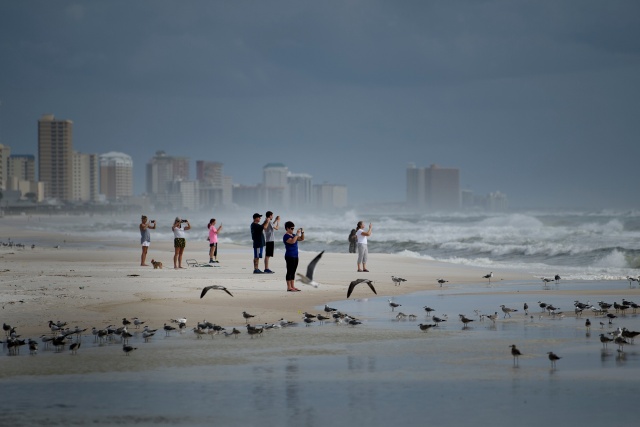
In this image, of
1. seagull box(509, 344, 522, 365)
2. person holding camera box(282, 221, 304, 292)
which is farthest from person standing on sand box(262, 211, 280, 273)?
seagull box(509, 344, 522, 365)

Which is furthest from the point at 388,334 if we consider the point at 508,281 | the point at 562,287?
the point at 508,281

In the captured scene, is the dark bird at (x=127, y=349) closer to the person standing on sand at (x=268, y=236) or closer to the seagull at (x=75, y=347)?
the seagull at (x=75, y=347)

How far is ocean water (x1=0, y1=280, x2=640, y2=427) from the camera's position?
8.23 meters

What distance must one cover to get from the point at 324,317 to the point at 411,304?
3550 mm

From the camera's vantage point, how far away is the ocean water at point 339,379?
8.23m

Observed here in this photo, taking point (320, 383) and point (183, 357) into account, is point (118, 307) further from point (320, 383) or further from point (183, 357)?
point (320, 383)

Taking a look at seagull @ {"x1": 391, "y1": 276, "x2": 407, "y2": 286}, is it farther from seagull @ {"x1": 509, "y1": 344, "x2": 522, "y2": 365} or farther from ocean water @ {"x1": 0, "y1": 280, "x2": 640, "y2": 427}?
seagull @ {"x1": 509, "y1": 344, "x2": 522, "y2": 365}

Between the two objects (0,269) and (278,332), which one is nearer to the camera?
(278,332)

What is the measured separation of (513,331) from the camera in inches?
543

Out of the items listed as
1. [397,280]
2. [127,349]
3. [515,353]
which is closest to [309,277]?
[397,280]

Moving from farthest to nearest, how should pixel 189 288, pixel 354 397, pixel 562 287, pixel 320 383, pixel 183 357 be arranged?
pixel 562 287 → pixel 189 288 → pixel 183 357 → pixel 320 383 → pixel 354 397

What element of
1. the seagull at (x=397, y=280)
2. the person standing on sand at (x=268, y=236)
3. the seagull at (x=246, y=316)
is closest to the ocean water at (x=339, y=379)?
the seagull at (x=246, y=316)

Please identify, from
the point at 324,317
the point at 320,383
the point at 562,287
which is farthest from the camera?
the point at 562,287

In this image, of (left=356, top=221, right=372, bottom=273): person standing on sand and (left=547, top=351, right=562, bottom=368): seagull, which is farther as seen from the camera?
(left=356, top=221, right=372, bottom=273): person standing on sand
